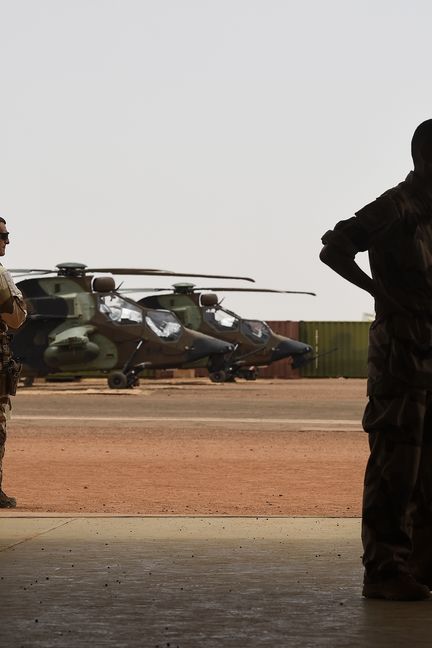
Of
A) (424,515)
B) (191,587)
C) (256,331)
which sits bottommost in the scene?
(191,587)

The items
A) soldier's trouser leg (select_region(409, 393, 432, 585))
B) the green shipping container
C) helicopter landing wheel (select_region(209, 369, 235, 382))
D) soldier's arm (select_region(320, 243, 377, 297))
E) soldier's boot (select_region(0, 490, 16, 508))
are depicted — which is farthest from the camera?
the green shipping container

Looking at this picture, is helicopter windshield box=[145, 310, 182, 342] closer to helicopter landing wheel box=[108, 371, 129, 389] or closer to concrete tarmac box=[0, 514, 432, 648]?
helicopter landing wheel box=[108, 371, 129, 389]

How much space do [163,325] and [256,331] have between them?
8.59 m

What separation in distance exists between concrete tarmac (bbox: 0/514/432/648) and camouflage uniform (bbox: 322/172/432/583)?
0.28m

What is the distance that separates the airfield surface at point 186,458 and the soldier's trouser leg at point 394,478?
13.2 feet

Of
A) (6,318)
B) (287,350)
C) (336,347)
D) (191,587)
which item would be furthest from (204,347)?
(191,587)

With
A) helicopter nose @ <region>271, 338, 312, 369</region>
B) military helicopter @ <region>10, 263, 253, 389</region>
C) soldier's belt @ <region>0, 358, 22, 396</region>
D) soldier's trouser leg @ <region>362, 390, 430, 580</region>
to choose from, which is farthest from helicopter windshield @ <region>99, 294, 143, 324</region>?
soldier's trouser leg @ <region>362, 390, 430, 580</region>

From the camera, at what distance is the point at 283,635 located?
203 inches

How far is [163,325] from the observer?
4003cm

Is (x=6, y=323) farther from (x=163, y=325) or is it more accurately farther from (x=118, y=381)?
(x=163, y=325)

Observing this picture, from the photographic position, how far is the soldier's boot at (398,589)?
5973mm

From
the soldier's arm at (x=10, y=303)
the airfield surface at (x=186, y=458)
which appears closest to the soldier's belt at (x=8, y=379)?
the soldier's arm at (x=10, y=303)

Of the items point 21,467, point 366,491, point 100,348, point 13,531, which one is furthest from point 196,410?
point 366,491

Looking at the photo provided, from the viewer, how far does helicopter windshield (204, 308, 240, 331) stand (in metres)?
47.1
